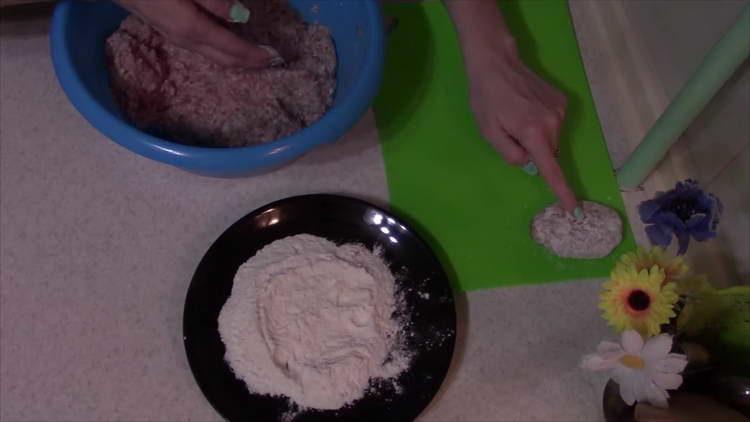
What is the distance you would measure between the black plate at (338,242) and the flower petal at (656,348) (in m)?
0.23

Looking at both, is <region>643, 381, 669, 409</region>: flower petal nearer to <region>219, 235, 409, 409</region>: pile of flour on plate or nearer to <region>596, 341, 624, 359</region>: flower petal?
<region>596, 341, 624, 359</region>: flower petal

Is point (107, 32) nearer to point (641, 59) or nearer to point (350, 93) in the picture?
point (350, 93)

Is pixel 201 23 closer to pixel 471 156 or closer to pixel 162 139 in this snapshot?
pixel 162 139

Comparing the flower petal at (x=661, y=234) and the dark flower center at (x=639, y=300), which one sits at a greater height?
the flower petal at (x=661, y=234)

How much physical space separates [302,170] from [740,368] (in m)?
0.52

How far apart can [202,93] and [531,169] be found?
1.28 feet

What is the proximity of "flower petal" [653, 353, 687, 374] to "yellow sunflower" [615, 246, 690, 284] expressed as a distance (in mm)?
62

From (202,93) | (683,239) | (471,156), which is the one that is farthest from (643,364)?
(202,93)

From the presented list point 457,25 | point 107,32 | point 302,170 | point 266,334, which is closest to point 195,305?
point 266,334

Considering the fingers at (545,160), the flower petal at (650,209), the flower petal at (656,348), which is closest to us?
the flower petal at (656,348)

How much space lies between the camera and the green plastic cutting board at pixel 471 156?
812mm

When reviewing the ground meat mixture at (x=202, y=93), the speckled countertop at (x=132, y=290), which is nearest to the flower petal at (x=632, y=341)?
the speckled countertop at (x=132, y=290)

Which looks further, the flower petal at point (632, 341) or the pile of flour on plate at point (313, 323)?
the pile of flour on plate at point (313, 323)

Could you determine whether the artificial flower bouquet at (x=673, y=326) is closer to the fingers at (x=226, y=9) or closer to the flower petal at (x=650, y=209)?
the flower petal at (x=650, y=209)
